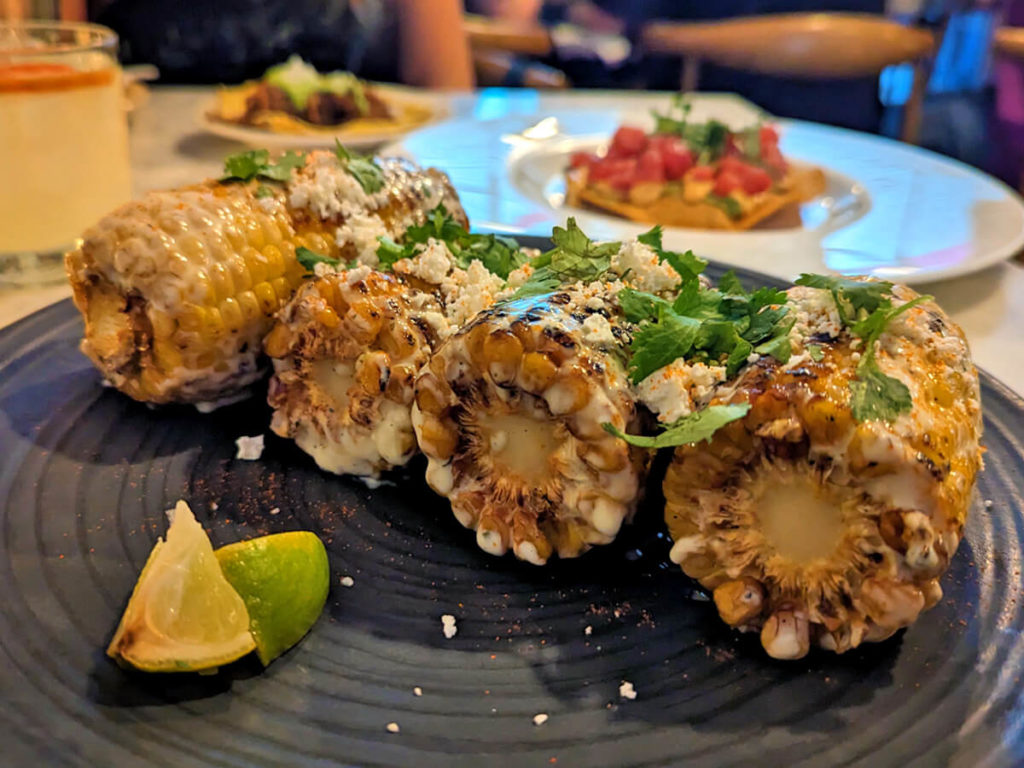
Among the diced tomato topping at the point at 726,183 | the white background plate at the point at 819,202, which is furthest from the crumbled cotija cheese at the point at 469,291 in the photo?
the diced tomato topping at the point at 726,183

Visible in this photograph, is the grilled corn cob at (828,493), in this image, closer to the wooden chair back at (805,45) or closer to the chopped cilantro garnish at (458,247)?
the chopped cilantro garnish at (458,247)

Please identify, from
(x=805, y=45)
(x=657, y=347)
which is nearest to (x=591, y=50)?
(x=805, y=45)

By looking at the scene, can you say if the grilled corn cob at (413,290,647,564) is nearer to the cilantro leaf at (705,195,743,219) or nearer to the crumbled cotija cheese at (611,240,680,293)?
the crumbled cotija cheese at (611,240,680,293)

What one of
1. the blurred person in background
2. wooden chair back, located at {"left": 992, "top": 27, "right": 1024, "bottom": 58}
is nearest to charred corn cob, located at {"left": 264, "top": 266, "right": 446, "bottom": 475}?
the blurred person in background

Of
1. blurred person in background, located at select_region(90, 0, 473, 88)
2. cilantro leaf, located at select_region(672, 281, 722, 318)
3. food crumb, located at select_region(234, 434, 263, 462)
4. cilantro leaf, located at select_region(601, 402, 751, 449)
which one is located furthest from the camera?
blurred person in background, located at select_region(90, 0, 473, 88)

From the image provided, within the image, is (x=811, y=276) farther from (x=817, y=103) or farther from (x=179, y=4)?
(x=817, y=103)

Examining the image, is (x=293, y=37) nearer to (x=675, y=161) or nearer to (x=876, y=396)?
(x=675, y=161)

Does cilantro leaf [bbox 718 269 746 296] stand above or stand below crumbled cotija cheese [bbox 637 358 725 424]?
above
